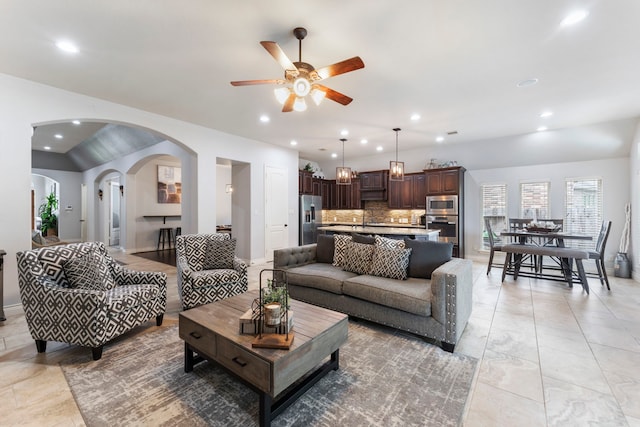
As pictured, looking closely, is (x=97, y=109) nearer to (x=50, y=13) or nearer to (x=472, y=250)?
(x=50, y=13)

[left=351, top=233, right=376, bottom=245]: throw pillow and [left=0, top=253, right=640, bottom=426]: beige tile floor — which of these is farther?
[left=351, top=233, right=376, bottom=245]: throw pillow

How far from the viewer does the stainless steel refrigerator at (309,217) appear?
7832 millimetres

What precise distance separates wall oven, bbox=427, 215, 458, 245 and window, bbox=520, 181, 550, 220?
1431 millimetres

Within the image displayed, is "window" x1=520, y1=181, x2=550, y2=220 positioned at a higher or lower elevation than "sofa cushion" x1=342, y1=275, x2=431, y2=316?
higher

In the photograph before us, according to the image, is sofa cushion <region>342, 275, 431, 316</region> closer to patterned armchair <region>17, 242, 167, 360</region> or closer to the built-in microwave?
patterned armchair <region>17, 242, 167, 360</region>

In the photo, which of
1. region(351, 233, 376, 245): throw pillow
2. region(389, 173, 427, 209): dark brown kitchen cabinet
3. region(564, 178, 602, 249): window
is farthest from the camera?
region(389, 173, 427, 209): dark brown kitchen cabinet

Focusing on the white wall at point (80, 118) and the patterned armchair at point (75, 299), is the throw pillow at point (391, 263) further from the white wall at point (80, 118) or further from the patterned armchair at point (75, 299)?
the white wall at point (80, 118)

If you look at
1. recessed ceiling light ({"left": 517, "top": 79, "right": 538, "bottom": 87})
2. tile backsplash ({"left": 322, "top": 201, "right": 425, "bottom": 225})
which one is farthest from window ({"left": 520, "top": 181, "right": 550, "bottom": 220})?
recessed ceiling light ({"left": 517, "top": 79, "right": 538, "bottom": 87})

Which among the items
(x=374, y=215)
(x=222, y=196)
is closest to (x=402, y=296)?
(x=374, y=215)

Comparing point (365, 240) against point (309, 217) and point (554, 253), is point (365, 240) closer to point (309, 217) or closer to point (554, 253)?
point (554, 253)

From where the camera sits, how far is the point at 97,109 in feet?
13.3

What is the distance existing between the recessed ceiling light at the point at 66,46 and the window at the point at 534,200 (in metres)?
7.97

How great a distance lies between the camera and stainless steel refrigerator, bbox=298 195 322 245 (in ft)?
25.7

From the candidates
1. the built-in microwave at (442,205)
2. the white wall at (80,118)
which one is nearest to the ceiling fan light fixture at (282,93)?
the white wall at (80,118)
